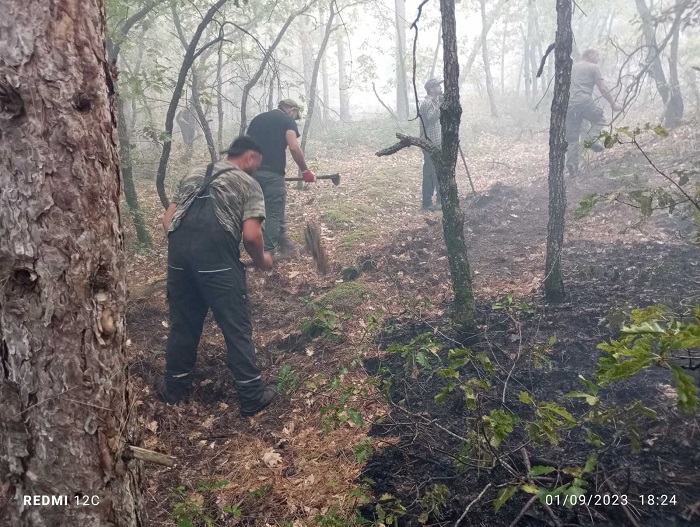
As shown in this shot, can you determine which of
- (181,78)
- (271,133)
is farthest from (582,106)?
(181,78)

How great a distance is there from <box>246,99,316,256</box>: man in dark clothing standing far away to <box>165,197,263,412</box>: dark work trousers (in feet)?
9.11

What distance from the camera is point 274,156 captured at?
682 cm

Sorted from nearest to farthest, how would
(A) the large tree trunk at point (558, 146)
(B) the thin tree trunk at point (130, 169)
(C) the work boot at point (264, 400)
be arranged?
(C) the work boot at point (264, 400), (A) the large tree trunk at point (558, 146), (B) the thin tree trunk at point (130, 169)

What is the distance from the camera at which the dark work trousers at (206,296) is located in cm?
392

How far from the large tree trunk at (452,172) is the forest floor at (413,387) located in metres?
0.34

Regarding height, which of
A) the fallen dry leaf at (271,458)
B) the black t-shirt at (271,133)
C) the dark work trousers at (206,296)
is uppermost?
the black t-shirt at (271,133)

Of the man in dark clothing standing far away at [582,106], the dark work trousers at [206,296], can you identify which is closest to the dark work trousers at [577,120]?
the man in dark clothing standing far away at [582,106]

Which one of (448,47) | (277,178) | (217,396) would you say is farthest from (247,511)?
(277,178)

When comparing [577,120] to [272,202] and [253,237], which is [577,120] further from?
[253,237]

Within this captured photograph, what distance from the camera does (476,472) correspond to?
109 inches

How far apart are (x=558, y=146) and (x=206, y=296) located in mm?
3768

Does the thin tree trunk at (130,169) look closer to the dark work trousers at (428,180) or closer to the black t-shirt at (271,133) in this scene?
the black t-shirt at (271,133)

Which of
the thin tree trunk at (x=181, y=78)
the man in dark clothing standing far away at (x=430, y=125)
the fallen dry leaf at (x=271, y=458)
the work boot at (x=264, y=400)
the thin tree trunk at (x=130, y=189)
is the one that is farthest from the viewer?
the man in dark clothing standing far away at (x=430, y=125)
